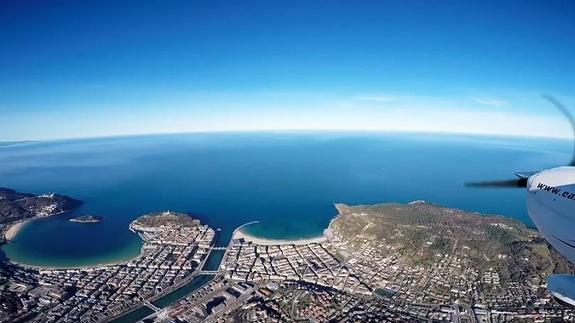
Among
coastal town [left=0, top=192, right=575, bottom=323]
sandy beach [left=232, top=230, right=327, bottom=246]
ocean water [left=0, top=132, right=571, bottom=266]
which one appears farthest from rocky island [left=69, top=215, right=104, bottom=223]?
sandy beach [left=232, top=230, right=327, bottom=246]

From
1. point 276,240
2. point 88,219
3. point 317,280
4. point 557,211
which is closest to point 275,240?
point 276,240

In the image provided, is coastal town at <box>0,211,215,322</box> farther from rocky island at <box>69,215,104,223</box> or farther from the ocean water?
rocky island at <box>69,215,104,223</box>

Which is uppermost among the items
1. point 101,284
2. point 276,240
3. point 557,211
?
point 557,211

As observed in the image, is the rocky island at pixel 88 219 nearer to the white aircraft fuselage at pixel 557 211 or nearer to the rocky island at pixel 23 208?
the rocky island at pixel 23 208

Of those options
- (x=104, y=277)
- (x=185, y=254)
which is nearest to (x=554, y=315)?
(x=185, y=254)

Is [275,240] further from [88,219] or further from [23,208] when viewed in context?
[23,208]

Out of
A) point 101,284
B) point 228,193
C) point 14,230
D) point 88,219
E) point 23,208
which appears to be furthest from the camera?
point 228,193

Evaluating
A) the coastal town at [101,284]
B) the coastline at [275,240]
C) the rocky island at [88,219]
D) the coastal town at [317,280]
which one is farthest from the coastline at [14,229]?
the coastline at [275,240]
